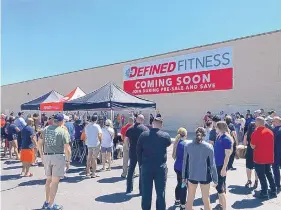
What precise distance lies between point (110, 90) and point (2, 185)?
5.03 m

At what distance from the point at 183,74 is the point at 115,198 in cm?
1678

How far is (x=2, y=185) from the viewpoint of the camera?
24.6ft

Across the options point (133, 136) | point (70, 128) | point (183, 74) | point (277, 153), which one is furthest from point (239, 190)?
point (183, 74)

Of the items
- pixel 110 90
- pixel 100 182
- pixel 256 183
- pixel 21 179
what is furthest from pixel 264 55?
pixel 21 179

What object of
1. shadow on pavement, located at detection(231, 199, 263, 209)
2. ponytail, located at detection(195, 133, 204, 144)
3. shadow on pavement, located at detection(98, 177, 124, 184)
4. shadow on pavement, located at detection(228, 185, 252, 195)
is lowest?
shadow on pavement, located at detection(231, 199, 263, 209)

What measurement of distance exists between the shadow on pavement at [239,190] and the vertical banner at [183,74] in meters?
13.0

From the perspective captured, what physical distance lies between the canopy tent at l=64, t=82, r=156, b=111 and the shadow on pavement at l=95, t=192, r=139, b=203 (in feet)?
13.9

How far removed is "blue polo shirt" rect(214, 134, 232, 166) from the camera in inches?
207

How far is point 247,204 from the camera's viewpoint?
599 centimetres

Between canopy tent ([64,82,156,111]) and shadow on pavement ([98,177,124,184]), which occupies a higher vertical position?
canopy tent ([64,82,156,111])

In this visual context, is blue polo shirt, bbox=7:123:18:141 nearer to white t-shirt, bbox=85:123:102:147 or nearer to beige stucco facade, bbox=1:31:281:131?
white t-shirt, bbox=85:123:102:147

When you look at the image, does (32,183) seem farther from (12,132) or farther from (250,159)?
(250,159)

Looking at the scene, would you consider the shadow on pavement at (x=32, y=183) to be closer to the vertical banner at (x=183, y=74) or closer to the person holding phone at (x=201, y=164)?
the person holding phone at (x=201, y=164)

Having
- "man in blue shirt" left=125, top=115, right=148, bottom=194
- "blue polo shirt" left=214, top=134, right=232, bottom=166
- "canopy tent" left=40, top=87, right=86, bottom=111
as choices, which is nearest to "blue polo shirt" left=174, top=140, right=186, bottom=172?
"blue polo shirt" left=214, top=134, right=232, bottom=166
